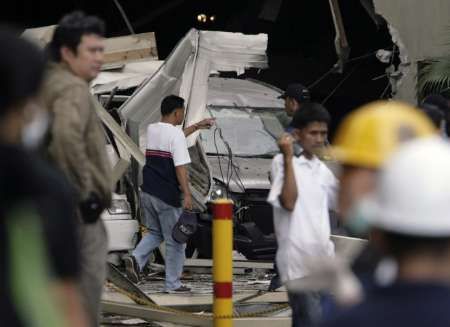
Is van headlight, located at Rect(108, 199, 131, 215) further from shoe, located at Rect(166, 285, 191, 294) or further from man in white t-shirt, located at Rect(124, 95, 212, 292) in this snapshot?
shoe, located at Rect(166, 285, 191, 294)

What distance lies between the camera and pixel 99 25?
6.76m

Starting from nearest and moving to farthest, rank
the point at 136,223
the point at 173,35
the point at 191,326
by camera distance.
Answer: the point at 191,326 → the point at 136,223 → the point at 173,35

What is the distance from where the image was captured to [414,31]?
53.0ft

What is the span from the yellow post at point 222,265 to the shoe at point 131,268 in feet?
12.2

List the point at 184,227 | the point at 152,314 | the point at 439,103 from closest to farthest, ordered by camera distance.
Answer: the point at 439,103 < the point at 152,314 < the point at 184,227

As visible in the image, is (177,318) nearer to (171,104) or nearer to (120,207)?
(171,104)

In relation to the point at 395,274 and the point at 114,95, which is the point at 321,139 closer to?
the point at 395,274

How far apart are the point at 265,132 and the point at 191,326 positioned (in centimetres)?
555

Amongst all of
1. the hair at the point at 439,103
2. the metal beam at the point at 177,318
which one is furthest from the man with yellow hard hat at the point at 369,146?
the metal beam at the point at 177,318

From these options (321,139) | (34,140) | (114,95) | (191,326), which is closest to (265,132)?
(114,95)

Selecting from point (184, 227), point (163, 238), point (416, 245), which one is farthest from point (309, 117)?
point (163, 238)

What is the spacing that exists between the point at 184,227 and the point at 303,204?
4730 mm

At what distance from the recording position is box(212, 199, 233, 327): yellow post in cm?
886

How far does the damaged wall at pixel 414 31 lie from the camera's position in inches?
621
